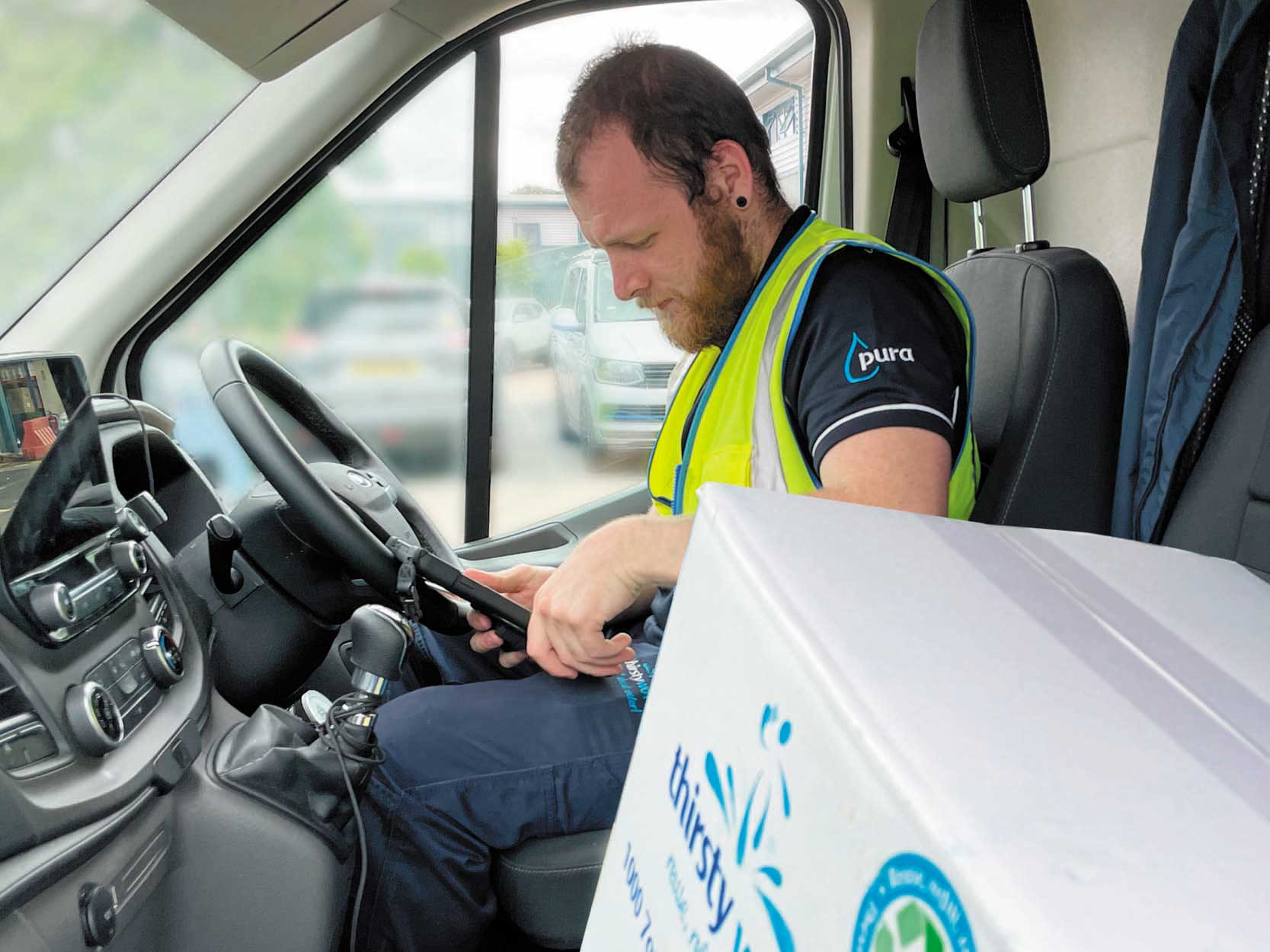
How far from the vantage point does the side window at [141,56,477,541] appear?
6.04 ft

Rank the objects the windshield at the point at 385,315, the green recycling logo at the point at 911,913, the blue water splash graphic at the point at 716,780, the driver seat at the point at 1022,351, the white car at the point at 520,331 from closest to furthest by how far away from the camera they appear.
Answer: the green recycling logo at the point at 911,913 → the blue water splash graphic at the point at 716,780 → the driver seat at the point at 1022,351 → the windshield at the point at 385,315 → the white car at the point at 520,331

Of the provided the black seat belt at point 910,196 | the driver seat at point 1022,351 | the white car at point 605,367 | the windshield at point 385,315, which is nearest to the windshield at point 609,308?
the white car at point 605,367

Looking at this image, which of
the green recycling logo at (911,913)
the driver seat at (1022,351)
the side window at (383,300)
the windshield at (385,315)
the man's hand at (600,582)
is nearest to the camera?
the green recycling logo at (911,913)

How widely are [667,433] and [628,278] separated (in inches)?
8.0

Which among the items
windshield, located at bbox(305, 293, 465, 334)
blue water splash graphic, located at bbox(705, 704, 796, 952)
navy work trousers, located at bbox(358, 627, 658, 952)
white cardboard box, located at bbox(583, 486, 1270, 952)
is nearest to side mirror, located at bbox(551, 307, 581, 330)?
windshield, located at bbox(305, 293, 465, 334)

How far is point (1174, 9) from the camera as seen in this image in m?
1.31

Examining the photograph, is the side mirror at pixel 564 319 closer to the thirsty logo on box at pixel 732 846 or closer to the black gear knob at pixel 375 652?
the black gear knob at pixel 375 652

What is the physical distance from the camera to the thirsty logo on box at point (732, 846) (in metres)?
0.29

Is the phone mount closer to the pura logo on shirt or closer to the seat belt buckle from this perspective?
the pura logo on shirt

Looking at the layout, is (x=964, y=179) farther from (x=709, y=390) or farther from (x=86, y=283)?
(x=86, y=283)

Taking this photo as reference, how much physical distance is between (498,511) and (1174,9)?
4.99 ft

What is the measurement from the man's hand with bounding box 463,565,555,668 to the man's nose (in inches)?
13.4

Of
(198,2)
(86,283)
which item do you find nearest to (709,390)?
(198,2)

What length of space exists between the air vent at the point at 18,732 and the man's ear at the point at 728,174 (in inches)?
31.6
